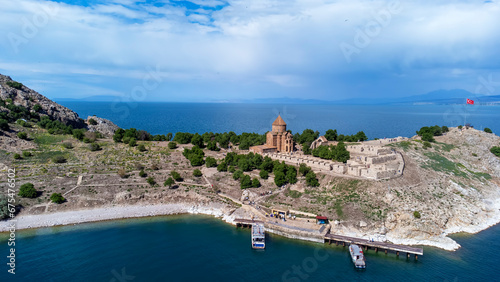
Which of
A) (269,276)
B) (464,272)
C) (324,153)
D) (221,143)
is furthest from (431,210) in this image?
(221,143)

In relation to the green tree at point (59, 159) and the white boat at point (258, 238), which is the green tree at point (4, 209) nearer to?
the green tree at point (59, 159)

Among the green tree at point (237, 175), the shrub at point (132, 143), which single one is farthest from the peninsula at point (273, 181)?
the green tree at point (237, 175)

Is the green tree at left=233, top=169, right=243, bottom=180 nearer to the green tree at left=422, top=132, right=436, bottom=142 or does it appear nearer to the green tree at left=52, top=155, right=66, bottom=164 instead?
the green tree at left=52, top=155, right=66, bottom=164

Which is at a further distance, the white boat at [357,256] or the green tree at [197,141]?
the green tree at [197,141]

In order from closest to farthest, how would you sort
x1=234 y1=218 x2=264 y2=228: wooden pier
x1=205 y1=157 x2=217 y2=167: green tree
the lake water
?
the lake water < x1=234 y1=218 x2=264 y2=228: wooden pier < x1=205 y1=157 x2=217 y2=167: green tree

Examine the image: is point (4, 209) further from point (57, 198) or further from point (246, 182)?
point (246, 182)

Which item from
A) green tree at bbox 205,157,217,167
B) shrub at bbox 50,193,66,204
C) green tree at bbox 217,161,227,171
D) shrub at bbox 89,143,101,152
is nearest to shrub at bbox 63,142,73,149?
shrub at bbox 89,143,101,152
